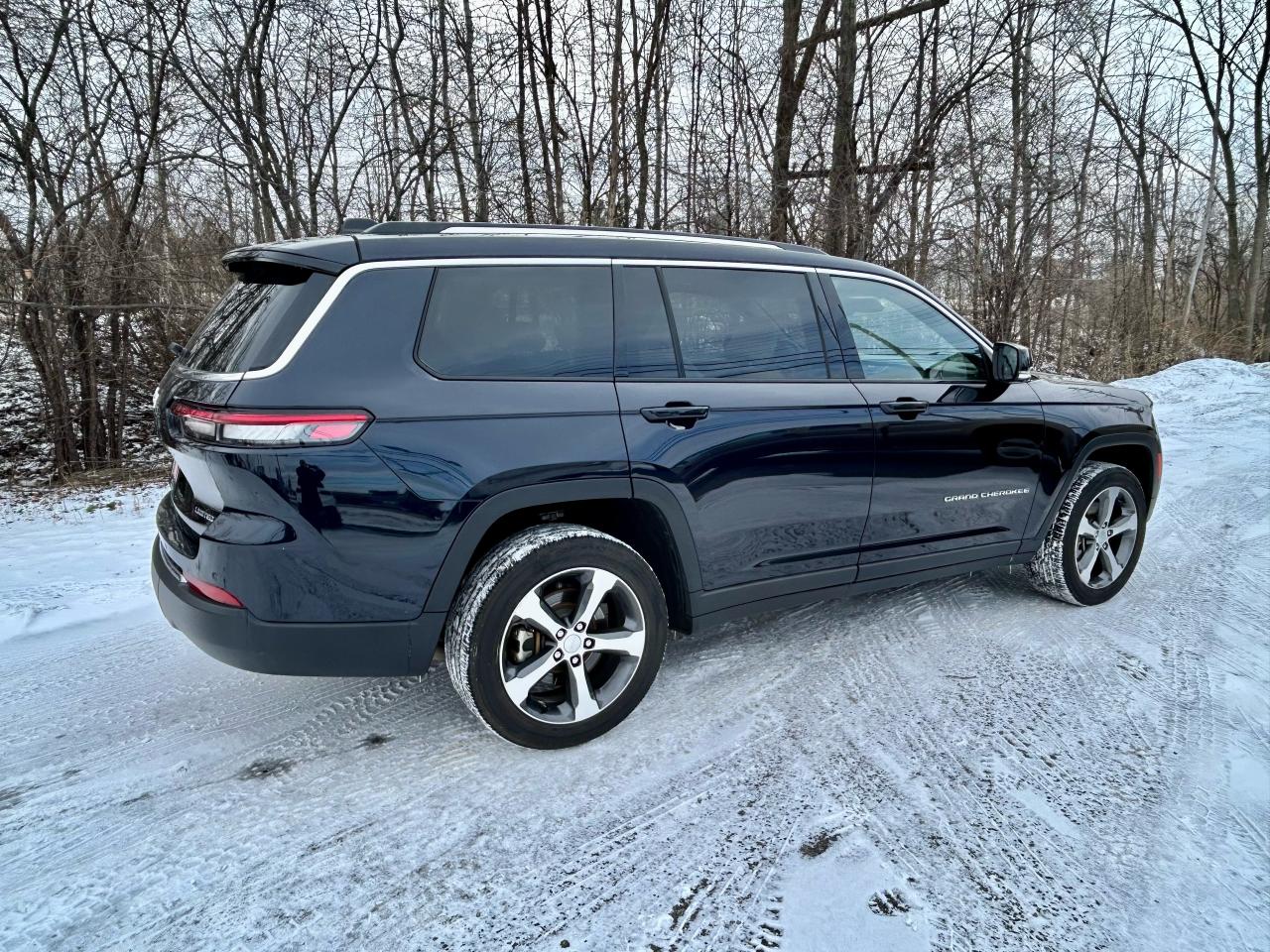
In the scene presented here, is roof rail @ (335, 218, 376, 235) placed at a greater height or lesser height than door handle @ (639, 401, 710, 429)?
greater

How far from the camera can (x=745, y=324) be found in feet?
10.4

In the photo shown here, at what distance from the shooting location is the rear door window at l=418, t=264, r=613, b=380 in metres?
2.52

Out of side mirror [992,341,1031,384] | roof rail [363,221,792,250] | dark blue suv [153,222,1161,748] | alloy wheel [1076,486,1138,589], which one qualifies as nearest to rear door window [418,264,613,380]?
dark blue suv [153,222,1161,748]

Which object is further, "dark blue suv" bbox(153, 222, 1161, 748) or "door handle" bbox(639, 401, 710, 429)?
"door handle" bbox(639, 401, 710, 429)

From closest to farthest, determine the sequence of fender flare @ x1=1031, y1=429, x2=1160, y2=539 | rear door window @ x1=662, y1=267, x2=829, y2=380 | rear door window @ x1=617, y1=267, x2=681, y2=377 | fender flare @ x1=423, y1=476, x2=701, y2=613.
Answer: fender flare @ x1=423, y1=476, x2=701, y2=613 → rear door window @ x1=617, y1=267, x2=681, y2=377 → rear door window @ x1=662, y1=267, x2=829, y2=380 → fender flare @ x1=1031, y1=429, x2=1160, y2=539

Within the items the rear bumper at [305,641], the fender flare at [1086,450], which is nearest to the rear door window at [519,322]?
the rear bumper at [305,641]

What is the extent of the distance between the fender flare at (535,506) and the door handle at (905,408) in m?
1.15

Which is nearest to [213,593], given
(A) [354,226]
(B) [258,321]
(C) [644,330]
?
(B) [258,321]

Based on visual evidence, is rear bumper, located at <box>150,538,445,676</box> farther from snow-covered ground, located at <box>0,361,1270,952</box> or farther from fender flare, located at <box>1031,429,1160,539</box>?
fender flare, located at <box>1031,429,1160,539</box>

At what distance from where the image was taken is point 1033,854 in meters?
2.15

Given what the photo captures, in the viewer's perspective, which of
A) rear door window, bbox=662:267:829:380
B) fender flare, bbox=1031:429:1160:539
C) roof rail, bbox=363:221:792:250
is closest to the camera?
roof rail, bbox=363:221:792:250

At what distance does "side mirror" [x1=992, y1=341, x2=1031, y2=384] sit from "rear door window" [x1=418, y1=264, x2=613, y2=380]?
2015mm

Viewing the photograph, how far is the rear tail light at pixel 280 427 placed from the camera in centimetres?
224

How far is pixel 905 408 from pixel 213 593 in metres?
2.80
